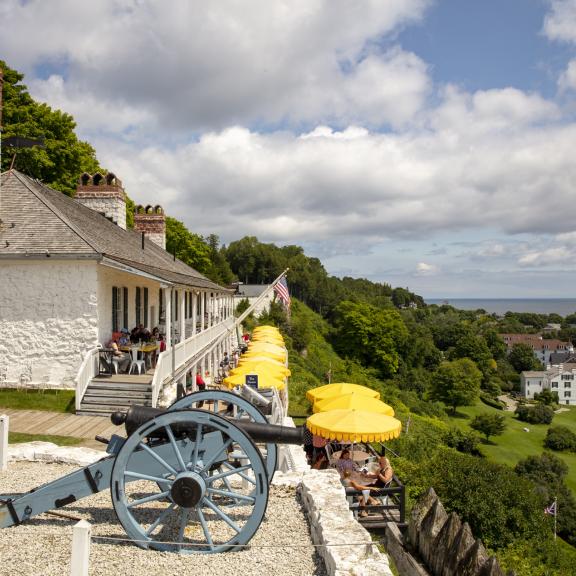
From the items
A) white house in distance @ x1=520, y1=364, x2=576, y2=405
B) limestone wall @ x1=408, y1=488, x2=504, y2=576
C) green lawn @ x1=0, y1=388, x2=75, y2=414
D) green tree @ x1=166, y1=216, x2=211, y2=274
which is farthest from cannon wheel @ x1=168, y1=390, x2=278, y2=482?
white house in distance @ x1=520, y1=364, x2=576, y2=405

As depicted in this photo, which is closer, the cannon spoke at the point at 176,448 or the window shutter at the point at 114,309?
the cannon spoke at the point at 176,448

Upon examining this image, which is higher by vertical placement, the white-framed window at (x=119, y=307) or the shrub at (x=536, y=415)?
the white-framed window at (x=119, y=307)

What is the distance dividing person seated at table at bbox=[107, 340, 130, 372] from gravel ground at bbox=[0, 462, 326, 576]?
7.87 metres

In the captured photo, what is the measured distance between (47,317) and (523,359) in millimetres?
139708

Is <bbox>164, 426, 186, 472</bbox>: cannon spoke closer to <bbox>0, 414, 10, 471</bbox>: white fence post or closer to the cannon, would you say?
the cannon

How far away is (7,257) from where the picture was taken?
44.0 ft

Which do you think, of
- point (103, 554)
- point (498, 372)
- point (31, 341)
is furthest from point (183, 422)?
point (498, 372)

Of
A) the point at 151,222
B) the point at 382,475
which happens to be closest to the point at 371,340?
the point at 151,222

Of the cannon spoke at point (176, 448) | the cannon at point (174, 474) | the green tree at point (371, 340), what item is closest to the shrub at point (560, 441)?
the green tree at point (371, 340)

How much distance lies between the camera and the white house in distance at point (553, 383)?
4619 inches

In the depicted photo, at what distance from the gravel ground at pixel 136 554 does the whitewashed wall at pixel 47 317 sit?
793 cm

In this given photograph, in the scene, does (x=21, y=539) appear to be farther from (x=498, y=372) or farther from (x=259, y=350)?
(x=498, y=372)

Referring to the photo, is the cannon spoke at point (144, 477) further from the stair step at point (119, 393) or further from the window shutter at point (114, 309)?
the window shutter at point (114, 309)

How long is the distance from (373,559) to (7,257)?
12323 mm
